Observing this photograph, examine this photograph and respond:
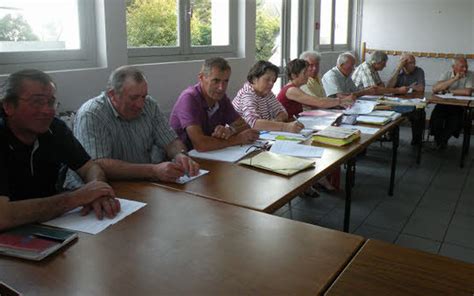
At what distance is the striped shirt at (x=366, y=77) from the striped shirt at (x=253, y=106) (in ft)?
8.05

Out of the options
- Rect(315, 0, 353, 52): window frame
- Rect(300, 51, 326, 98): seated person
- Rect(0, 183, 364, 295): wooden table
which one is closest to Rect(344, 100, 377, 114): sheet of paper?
Rect(300, 51, 326, 98): seated person

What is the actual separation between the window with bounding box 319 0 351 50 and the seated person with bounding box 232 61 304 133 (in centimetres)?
315

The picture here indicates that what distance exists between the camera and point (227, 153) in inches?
91.7

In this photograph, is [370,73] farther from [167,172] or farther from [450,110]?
[167,172]

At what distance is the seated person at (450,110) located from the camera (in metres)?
5.44

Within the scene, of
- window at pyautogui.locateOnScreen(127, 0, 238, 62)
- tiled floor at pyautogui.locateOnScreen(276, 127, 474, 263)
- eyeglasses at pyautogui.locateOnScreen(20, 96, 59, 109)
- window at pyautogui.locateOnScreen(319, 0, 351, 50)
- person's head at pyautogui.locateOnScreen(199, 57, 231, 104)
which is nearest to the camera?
eyeglasses at pyautogui.locateOnScreen(20, 96, 59, 109)

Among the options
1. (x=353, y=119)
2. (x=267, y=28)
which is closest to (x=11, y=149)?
(x=353, y=119)

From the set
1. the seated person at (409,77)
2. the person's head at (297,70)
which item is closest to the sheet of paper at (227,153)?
the person's head at (297,70)

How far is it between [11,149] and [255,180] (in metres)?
0.95

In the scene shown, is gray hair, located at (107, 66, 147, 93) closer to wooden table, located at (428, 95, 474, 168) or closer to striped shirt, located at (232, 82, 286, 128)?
striped shirt, located at (232, 82, 286, 128)

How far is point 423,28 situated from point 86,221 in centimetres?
652

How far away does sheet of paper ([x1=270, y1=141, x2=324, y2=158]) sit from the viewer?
234 cm

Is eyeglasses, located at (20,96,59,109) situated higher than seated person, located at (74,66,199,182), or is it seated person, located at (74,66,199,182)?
eyeglasses, located at (20,96,59,109)

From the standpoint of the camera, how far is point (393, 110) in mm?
4008
